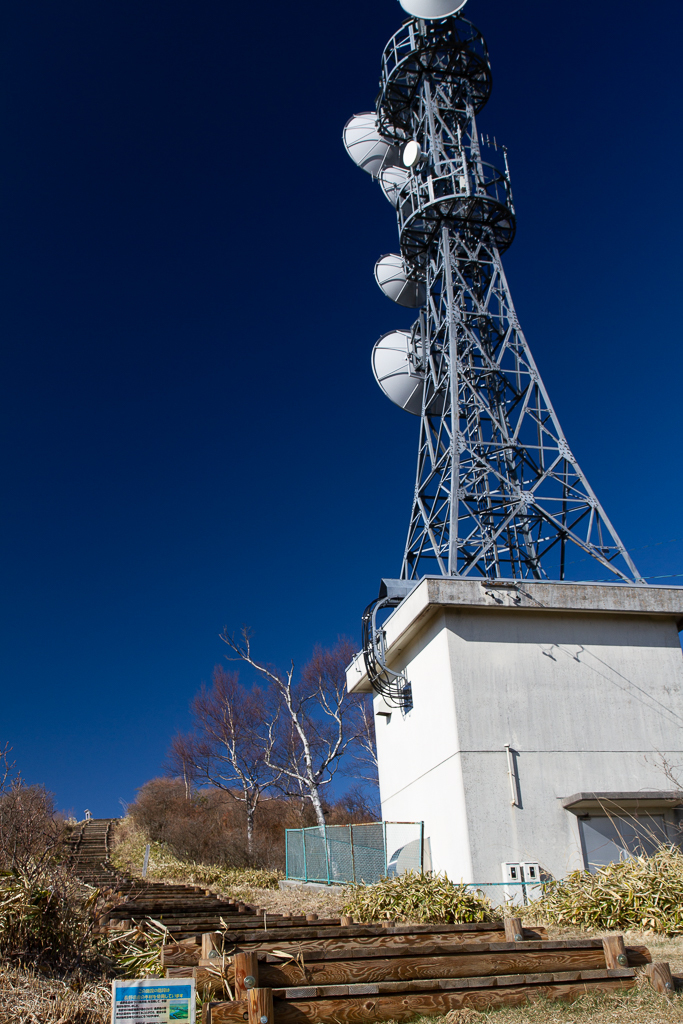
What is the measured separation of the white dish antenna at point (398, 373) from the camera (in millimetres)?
23984

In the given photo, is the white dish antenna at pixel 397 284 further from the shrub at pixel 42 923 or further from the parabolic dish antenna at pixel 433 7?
the shrub at pixel 42 923

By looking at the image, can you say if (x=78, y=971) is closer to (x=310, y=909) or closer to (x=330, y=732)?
(x=310, y=909)

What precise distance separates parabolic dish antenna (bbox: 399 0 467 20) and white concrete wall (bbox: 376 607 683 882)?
1870cm

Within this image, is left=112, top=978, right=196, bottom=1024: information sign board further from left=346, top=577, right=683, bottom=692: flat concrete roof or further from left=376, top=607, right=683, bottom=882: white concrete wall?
left=346, top=577, right=683, bottom=692: flat concrete roof

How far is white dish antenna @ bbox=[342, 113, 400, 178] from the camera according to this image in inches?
1074

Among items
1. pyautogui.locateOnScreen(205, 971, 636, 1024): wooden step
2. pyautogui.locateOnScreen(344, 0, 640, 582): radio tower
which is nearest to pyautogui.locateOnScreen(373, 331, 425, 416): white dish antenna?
pyautogui.locateOnScreen(344, 0, 640, 582): radio tower

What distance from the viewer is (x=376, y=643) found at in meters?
18.4

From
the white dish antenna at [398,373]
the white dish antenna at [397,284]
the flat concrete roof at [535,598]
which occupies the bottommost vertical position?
the flat concrete roof at [535,598]

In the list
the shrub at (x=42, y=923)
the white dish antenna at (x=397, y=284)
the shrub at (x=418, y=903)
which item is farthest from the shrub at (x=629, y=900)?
the white dish antenna at (x=397, y=284)

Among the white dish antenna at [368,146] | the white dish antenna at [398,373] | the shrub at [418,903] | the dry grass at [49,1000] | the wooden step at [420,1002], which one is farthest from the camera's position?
the white dish antenna at [368,146]

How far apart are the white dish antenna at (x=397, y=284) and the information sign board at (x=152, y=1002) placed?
75.8 feet

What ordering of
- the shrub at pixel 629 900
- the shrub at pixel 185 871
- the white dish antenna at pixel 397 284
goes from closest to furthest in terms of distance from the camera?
1. the shrub at pixel 629 900
2. the shrub at pixel 185 871
3. the white dish antenna at pixel 397 284

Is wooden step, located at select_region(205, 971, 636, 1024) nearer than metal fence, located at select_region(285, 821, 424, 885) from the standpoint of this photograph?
Yes

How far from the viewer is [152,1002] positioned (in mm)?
4289
